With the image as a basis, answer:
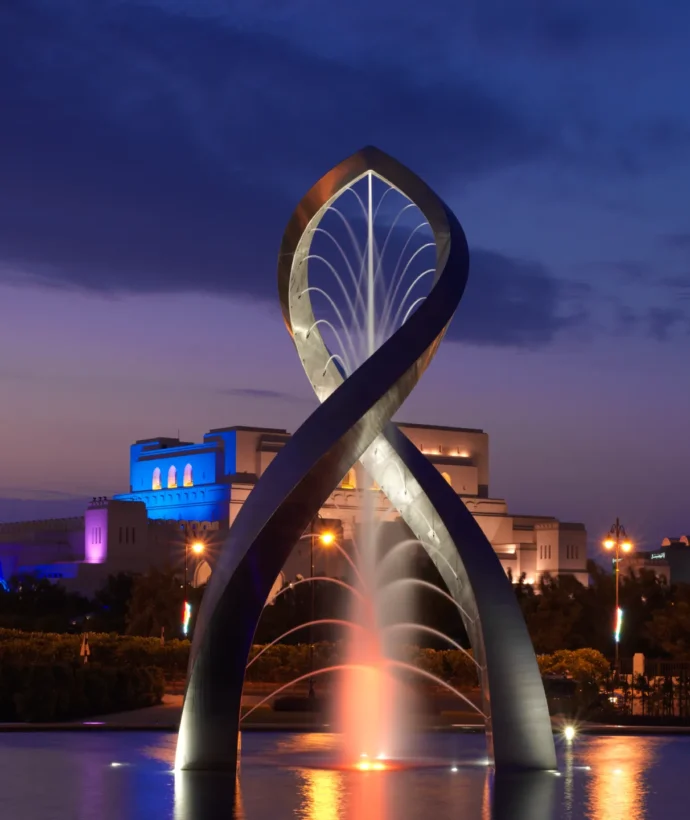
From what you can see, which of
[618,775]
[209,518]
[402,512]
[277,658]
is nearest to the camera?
[618,775]

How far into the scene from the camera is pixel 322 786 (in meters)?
16.2

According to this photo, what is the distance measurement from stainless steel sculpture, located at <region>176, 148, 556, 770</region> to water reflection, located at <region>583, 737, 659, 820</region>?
3.22 feet

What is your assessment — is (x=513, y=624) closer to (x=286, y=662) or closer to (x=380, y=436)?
(x=380, y=436)

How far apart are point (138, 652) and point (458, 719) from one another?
1588 centimetres

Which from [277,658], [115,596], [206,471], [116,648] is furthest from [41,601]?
[277,658]

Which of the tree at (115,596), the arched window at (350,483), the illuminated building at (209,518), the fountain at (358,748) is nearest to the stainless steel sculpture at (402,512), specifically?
the fountain at (358,748)

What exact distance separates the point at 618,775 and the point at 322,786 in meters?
3.90

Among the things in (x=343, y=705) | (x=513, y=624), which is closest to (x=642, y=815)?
(x=513, y=624)

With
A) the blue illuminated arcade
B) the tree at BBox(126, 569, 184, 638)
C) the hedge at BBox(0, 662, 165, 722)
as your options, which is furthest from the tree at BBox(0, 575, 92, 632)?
the hedge at BBox(0, 662, 165, 722)

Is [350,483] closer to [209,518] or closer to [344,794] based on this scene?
[209,518]

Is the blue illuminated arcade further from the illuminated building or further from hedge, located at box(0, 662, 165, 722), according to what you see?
hedge, located at box(0, 662, 165, 722)

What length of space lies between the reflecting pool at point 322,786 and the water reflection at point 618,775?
0.02 metres

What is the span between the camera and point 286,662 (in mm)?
47062

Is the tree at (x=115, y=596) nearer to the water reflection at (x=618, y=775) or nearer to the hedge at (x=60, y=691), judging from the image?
the hedge at (x=60, y=691)
